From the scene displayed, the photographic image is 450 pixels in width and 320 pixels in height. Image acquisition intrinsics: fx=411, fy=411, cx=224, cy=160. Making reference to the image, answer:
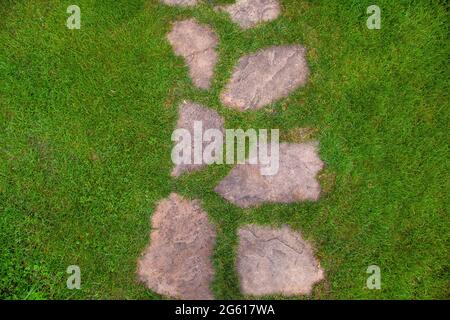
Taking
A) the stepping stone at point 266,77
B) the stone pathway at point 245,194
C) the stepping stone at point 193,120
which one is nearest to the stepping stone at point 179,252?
the stone pathway at point 245,194

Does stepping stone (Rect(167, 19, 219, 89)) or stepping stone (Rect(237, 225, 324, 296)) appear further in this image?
stepping stone (Rect(167, 19, 219, 89))

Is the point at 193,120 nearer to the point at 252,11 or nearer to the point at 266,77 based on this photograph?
the point at 266,77

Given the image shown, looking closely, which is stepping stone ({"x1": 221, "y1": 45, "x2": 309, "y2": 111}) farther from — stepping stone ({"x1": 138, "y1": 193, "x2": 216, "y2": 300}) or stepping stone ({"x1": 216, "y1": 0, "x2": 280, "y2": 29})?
stepping stone ({"x1": 138, "y1": 193, "x2": 216, "y2": 300})

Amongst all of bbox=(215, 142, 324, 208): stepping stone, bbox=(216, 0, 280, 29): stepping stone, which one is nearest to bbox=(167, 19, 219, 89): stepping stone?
bbox=(216, 0, 280, 29): stepping stone

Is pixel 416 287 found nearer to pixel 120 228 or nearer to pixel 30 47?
pixel 120 228

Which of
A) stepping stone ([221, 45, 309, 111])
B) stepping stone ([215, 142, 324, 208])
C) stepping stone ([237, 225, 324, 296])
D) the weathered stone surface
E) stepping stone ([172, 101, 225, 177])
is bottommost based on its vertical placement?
stepping stone ([237, 225, 324, 296])

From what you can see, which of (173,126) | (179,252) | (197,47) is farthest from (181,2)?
(179,252)

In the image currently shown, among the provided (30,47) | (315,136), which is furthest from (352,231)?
(30,47)
